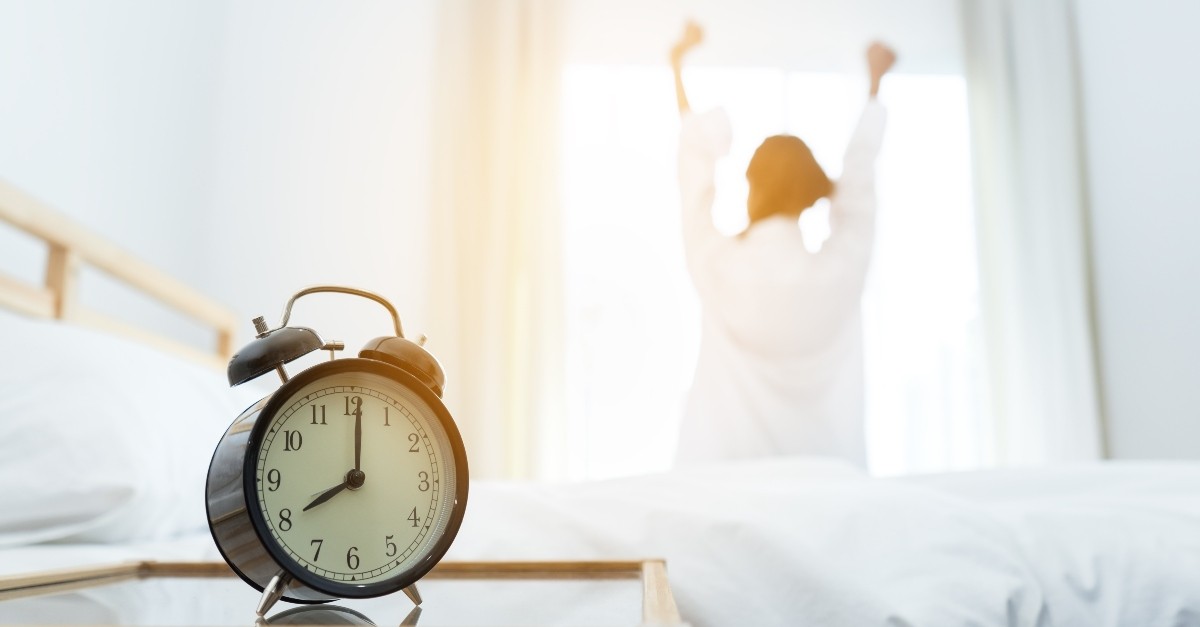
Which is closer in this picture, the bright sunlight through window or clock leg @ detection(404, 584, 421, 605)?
clock leg @ detection(404, 584, 421, 605)

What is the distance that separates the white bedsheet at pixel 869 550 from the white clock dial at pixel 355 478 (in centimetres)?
36

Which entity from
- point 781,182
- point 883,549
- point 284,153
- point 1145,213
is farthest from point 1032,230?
point 883,549

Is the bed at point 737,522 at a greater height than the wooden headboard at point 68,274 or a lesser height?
lesser

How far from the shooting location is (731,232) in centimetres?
309

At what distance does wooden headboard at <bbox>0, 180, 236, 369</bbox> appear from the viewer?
4.86ft

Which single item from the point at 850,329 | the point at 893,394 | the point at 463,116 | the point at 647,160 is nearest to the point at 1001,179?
the point at 893,394

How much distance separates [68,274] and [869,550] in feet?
4.74

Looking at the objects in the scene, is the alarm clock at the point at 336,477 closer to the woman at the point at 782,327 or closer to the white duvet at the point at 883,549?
the white duvet at the point at 883,549

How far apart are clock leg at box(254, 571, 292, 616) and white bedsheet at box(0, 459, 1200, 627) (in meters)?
0.37

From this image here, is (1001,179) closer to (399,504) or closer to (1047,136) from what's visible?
(1047,136)

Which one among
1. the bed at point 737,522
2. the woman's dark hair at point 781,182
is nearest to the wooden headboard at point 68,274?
the bed at point 737,522

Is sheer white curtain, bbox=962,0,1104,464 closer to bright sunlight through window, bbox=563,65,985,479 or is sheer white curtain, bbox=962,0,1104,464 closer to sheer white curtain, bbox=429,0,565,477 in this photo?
bright sunlight through window, bbox=563,65,985,479

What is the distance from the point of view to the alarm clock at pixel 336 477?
0.56m

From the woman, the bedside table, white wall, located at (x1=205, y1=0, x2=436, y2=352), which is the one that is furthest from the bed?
white wall, located at (x1=205, y1=0, x2=436, y2=352)
